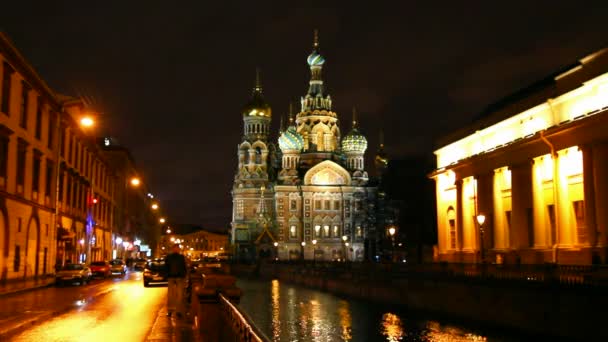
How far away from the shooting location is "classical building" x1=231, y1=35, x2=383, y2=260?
119500 mm

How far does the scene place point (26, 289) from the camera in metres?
32.2

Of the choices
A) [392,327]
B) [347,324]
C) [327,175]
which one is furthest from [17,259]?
[327,175]

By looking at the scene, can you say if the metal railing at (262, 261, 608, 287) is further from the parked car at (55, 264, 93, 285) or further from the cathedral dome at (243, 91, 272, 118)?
the cathedral dome at (243, 91, 272, 118)

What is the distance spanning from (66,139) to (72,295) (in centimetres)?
2324

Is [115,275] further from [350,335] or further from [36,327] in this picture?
[36,327]

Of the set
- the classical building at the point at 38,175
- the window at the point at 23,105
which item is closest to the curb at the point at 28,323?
the classical building at the point at 38,175

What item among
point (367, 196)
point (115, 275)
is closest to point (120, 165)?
point (115, 275)

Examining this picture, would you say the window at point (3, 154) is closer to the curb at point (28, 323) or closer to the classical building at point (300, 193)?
the curb at point (28, 323)

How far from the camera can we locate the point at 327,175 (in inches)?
4788

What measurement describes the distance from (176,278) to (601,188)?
2559cm

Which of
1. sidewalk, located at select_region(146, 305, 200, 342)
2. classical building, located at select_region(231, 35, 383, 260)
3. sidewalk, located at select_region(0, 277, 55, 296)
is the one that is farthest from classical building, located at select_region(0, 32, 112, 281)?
classical building, located at select_region(231, 35, 383, 260)

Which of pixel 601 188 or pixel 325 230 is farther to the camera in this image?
pixel 325 230

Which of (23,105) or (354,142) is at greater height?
(354,142)

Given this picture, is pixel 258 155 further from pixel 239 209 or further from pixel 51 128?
pixel 51 128
